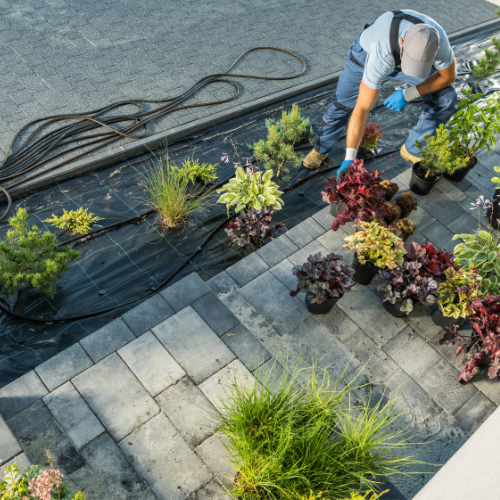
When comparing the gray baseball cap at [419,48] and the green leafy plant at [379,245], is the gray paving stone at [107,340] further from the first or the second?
the gray baseball cap at [419,48]

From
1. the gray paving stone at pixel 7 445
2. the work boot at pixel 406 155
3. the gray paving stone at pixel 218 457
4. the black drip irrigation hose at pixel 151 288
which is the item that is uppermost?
the work boot at pixel 406 155

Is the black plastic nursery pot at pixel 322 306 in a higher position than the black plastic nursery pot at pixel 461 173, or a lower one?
lower

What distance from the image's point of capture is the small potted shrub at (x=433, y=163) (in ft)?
13.7

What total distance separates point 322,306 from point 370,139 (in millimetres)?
2541

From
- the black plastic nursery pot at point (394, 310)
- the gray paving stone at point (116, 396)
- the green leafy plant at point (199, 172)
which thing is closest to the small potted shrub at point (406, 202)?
the black plastic nursery pot at point (394, 310)

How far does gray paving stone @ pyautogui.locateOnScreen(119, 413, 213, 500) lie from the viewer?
2.55 metres

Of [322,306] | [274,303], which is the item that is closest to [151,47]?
[274,303]

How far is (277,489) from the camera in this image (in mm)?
2438

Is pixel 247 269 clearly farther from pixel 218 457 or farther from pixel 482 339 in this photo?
pixel 482 339

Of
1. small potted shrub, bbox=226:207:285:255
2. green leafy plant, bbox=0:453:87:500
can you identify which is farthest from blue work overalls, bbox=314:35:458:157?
green leafy plant, bbox=0:453:87:500

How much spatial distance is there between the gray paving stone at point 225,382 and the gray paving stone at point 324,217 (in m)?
1.72

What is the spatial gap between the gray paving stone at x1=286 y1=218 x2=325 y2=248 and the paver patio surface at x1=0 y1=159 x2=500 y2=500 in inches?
2.0

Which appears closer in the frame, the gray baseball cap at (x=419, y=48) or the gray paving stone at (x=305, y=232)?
the gray baseball cap at (x=419, y=48)

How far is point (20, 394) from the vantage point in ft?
9.23
